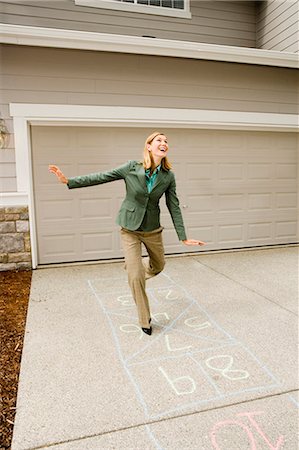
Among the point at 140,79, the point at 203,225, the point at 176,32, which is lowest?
the point at 203,225

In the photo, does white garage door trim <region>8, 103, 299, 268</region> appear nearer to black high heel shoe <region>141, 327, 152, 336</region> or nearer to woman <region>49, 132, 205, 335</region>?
woman <region>49, 132, 205, 335</region>

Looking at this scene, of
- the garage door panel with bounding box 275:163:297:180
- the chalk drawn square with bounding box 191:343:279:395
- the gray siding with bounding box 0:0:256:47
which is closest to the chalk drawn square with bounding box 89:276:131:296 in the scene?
the chalk drawn square with bounding box 191:343:279:395

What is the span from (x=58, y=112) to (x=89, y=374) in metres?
4.11

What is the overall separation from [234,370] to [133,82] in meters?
4.71

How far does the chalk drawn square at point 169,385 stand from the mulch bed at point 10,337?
0.86 meters

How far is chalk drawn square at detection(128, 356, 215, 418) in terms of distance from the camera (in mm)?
2385

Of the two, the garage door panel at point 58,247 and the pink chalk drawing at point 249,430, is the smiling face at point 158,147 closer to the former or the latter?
the pink chalk drawing at point 249,430

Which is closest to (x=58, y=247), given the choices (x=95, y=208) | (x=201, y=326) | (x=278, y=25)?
(x=95, y=208)

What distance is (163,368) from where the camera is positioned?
9.33 feet

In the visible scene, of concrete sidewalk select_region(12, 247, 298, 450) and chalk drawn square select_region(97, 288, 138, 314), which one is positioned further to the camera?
chalk drawn square select_region(97, 288, 138, 314)

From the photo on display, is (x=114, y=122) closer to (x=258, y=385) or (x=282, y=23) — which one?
(x=282, y=23)

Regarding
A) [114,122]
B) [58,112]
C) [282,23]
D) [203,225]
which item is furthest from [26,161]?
[282,23]

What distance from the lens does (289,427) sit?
7.13 feet

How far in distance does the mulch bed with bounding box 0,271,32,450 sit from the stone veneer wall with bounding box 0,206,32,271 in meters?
0.18
